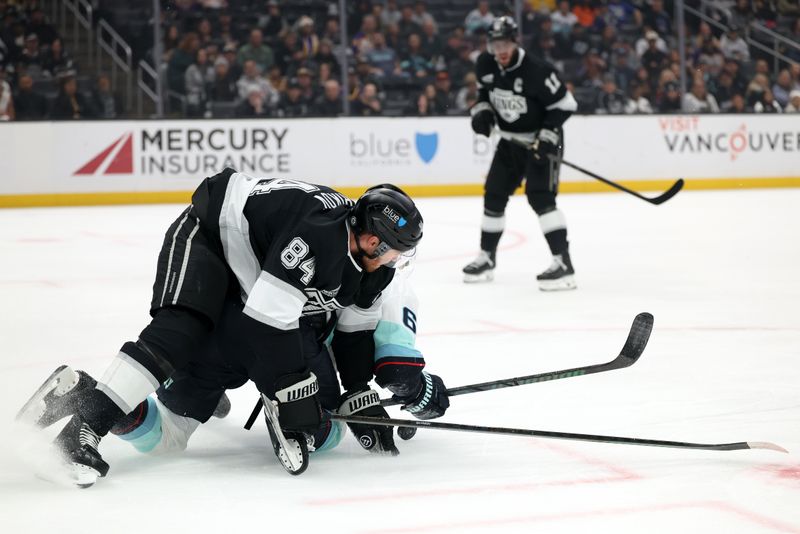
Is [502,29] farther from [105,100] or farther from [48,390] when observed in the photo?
[105,100]

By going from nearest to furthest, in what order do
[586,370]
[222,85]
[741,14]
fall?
[586,370]
[222,85]
[741,14]

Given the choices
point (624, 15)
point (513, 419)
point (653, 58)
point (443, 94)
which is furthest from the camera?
point (624, 15)

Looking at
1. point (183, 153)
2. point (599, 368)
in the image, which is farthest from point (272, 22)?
point (599, 368)

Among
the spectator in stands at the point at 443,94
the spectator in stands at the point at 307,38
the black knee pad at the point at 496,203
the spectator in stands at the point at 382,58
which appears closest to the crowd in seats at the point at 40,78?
the spectator in stands at the point at 307,38

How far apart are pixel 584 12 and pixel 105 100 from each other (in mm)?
5587

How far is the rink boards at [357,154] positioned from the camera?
10.1 metres

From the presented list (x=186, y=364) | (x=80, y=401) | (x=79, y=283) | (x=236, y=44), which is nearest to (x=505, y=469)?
(x=186, y=364)

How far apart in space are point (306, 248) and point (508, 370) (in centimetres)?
140

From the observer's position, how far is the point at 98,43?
11.1 metres

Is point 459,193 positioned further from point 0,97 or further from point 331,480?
point 331,480

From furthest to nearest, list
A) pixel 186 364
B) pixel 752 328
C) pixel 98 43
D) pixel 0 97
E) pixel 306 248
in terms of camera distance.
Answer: pixel 98 43 → pixel 0 97 → pixel 752 328 → pixel 186 364 → pixel 306 248

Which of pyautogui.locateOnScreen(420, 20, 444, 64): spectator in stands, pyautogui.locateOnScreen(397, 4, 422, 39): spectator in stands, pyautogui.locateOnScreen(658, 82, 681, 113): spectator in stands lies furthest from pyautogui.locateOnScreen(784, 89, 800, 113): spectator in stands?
pyautogui.locateOnScreen(397, 4, 422, 39): spectator in stands

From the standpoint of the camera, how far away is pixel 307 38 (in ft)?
37.5

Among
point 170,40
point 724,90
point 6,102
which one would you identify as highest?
point 170,40
